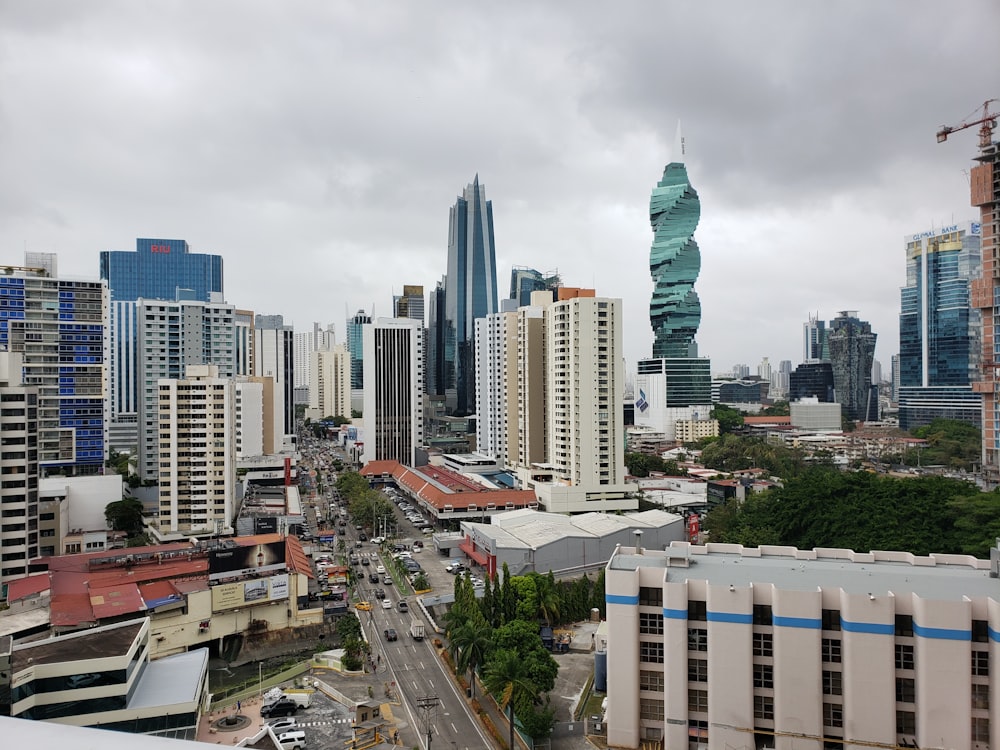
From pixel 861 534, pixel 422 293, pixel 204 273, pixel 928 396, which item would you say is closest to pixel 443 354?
pixel 422 293

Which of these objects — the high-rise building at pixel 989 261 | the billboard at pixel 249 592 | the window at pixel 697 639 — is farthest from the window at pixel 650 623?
the high-rise building at pixel 989 261

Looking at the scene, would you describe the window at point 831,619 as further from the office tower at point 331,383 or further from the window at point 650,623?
the office tower at point 331,383

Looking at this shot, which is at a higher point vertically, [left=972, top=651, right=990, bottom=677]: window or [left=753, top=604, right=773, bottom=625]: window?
[left=753, top=604, right=773, bottom=625]: window

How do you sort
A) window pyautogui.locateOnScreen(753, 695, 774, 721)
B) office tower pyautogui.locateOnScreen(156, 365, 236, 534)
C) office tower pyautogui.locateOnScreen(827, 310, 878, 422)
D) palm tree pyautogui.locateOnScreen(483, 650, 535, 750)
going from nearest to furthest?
window pyautogui.locateOnScreen(753, 695, 774, 721) < palm tree pyautogui.locateOnScreen(483, 650, 535, 750) < office tower pyautogui.locateOnScreen(156, 365, 236, 534) < office tower pyautogui.locateOnScreen(827, 310, 878, 422)

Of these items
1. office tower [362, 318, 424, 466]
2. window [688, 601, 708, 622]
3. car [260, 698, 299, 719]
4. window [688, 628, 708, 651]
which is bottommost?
car [260, 698, 299, 719]

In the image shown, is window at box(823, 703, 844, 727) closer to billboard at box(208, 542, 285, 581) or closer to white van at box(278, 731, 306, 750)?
white van at box(278, 731, 306, 750)

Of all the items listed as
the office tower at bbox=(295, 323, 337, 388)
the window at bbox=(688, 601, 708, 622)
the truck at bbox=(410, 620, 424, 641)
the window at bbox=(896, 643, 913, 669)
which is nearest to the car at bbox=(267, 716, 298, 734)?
the truck at bbox=(410, 620, 424, 641)

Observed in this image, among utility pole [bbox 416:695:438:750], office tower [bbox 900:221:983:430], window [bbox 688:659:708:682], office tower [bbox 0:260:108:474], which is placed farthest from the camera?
office tower [bbox 900:221:983:430]

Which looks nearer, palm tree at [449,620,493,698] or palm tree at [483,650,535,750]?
palm tree at [483,650,535,750]
